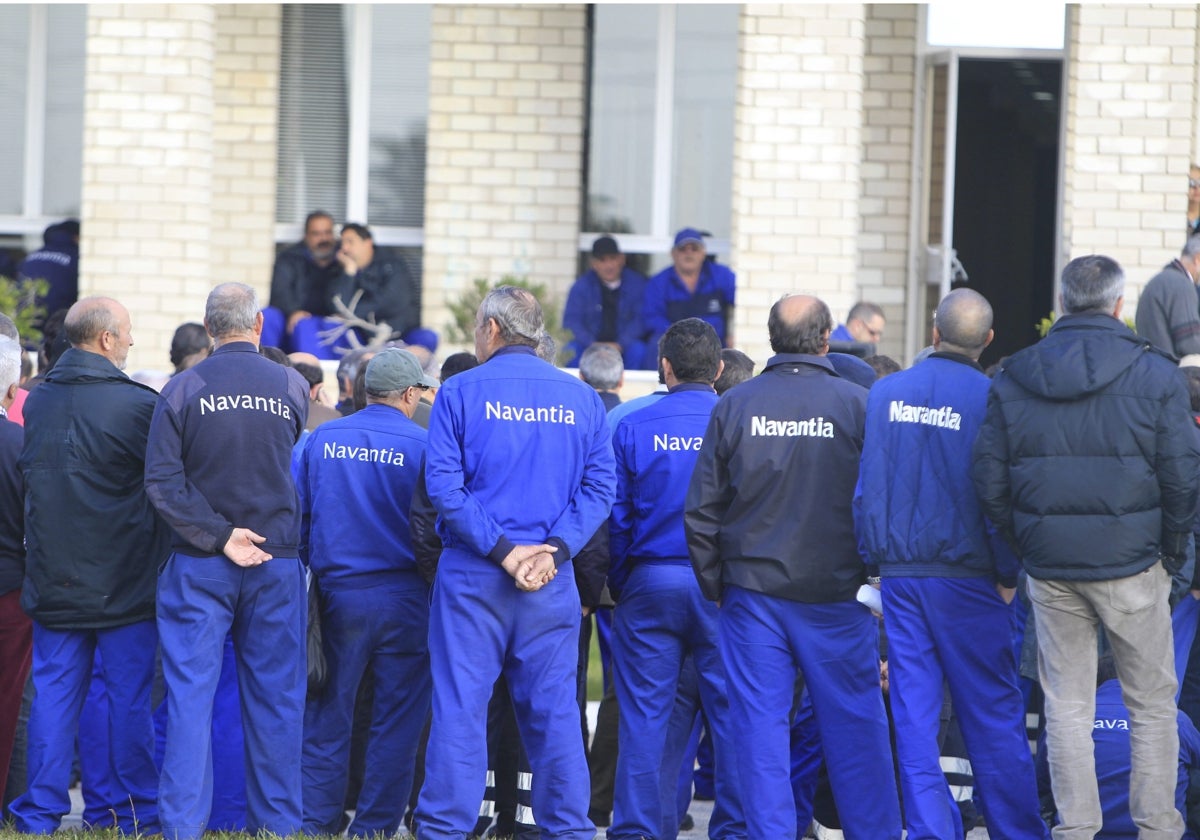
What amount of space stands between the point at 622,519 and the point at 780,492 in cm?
82

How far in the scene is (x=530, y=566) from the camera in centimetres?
610

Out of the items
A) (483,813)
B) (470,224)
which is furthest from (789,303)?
(470,224)

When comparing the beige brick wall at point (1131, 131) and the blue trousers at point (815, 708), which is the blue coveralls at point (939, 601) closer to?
the blue trousers at point (815, 708)

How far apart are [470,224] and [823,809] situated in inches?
271

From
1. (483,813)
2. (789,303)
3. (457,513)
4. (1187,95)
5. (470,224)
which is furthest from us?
(470,224)

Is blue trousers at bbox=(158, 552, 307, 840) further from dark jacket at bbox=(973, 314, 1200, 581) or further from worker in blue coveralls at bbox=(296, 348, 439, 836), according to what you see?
dark jacket at bbox=(973, 314, 1200, 581)

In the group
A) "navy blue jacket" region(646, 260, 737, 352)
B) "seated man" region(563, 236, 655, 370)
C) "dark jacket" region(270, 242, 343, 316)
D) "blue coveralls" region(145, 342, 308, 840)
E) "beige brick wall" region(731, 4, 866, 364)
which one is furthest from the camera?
"dark jacket" region(270, 242, 343, 316)

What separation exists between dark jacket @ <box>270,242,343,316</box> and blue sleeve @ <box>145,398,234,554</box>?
6.05m

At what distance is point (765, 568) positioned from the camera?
6.26 metres

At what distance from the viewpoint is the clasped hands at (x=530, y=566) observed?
6078mm

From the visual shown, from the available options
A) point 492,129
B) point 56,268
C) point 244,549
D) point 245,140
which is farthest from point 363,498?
point 245,140

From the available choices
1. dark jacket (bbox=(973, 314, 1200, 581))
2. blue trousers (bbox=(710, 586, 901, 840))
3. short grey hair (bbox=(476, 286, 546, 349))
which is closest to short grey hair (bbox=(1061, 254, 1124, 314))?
dark jacket (bbox=(973, 314, 1200, 581))

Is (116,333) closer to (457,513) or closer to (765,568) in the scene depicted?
(457,513)

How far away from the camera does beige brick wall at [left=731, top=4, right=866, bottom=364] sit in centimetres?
1118
